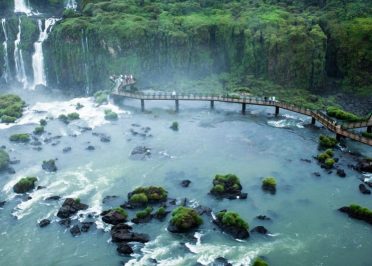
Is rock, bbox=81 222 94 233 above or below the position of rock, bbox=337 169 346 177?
below

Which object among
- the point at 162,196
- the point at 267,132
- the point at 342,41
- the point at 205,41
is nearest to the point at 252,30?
the point at 205,41

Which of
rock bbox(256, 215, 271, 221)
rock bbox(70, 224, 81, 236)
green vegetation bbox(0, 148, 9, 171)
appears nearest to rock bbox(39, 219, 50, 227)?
rock bbox(70, 224, 81, 236)

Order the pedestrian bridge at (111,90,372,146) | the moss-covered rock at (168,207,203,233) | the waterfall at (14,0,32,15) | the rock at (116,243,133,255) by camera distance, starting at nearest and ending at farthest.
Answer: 1. the rock at (116,243,133,255)
2. the moss-covered rock at (168,207,203,233)
3. the pedestrian bridge at (111,90,372,146)
4. the waterfall at (14,0,32,15)

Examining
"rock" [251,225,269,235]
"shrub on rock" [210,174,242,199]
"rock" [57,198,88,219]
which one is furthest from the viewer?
"shrub on rock" [210,174,242,199]

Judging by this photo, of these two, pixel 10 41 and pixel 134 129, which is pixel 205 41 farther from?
pixel 10 41

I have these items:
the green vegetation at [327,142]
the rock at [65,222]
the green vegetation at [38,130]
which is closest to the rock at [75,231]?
the rock at [65,222]

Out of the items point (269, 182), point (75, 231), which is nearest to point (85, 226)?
point (75, 231)

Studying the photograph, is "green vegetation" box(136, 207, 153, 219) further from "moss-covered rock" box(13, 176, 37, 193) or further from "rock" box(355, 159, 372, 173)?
"rock" box(355, 159, 372, 173)

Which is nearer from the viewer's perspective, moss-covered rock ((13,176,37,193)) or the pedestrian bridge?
moss-covered rock ((13,176,37,193))
